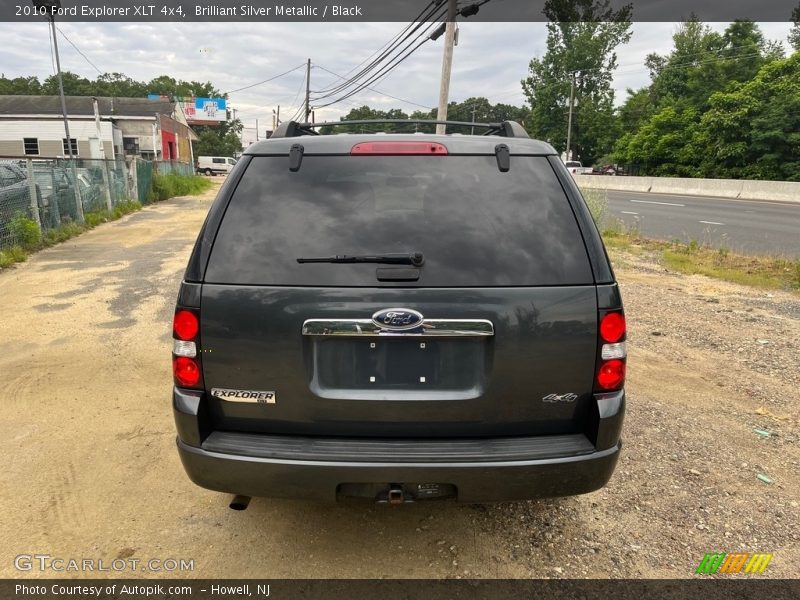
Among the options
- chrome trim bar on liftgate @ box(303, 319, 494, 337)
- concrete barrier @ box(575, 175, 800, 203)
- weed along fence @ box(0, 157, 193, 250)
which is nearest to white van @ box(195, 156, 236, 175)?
concrete barrier @ box(575, 175, 800, 203)

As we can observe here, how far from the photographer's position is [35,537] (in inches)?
106

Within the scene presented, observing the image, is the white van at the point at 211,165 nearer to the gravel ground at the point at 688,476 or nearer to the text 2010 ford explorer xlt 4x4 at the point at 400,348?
the gravel ground at the point at 688,476

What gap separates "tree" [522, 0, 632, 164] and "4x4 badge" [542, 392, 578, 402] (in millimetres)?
68009

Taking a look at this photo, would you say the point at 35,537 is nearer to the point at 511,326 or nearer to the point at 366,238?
the point at 366,238

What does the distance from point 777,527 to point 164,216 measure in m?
18.3

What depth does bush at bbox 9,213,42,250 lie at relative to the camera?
9836 mm

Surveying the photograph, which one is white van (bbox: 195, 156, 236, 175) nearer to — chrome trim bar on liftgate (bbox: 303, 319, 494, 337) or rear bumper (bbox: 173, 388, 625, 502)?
rear bumper (bbox: 173, 388, 625, 502)

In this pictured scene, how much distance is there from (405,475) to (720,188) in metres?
30.1

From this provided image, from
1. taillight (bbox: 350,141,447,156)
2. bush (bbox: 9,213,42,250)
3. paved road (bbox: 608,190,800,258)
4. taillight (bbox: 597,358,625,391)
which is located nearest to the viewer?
taillight (bbox: 597,358,625,391)

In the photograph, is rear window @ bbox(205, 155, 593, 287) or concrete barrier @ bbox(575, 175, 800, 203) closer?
rear window @ bbox(205, 155, 593, 287)

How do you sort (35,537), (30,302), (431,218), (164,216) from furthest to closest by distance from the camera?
(164,216), (30,302), (35,537), (431,218)

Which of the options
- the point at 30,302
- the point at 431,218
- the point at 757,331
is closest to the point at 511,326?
the point at 431,218

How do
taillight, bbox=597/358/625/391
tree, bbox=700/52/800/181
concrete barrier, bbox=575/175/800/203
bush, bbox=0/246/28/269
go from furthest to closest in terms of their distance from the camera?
tree, bbox=700/52/800/181 → concrete barrier, bbox=575/175/800/203 → bush, bbox=0/246/28/269 → taillight, bbox=597/358/625/391

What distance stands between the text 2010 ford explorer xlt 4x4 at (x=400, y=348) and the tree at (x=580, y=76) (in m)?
67.8
